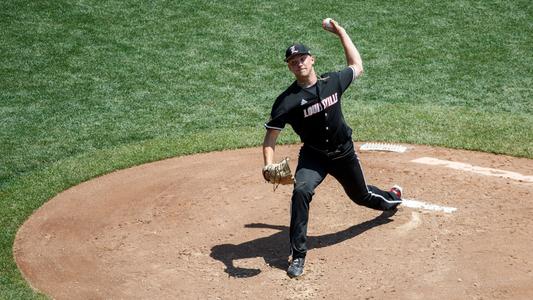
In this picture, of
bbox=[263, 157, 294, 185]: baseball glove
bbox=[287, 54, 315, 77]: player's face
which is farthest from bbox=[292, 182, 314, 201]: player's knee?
bbox=[287, 54, 315, 77]: player's face

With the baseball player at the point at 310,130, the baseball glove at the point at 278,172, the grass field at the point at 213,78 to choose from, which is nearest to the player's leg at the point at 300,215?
the baseball player at the point at 310,130

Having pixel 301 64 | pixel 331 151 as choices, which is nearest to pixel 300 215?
pixel 331 151

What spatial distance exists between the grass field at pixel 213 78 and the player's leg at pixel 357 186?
9.22 feet

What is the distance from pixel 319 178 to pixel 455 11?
959cm

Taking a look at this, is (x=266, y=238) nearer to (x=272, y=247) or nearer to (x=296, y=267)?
(x=272, y=247)

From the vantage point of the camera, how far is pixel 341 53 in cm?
1466

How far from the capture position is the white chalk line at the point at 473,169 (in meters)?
9.58

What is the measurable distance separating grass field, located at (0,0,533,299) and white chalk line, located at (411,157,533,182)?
714mm

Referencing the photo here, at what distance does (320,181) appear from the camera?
7613mm

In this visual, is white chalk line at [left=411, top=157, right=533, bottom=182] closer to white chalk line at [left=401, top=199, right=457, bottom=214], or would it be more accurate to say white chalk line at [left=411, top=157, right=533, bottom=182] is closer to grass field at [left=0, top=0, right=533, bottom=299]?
grass field at [left=0, top=0, right=533, bottom=299]

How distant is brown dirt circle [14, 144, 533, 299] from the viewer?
7191mm

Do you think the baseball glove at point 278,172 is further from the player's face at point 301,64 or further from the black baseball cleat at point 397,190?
the black baseball cleat at point 397,190

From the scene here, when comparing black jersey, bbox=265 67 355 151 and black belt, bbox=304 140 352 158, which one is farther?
black belt, bbox=304 140 352 158

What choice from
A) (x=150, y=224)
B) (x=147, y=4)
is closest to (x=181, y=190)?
(x=150, y=224)
